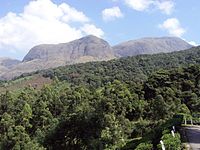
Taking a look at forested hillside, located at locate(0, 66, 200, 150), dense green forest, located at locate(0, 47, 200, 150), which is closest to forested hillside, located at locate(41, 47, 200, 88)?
forested hillside, located at locate(0, 66, 200, 150)

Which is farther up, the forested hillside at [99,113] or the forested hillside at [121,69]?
the forested hillside at [121,69]

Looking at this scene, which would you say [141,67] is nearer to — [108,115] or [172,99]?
[172,99]

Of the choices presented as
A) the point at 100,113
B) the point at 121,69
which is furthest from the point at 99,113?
the point at 121,69

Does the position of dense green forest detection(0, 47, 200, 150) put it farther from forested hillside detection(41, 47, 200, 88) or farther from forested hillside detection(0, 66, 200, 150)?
forested hillside detection(41, 47, 200, 88)

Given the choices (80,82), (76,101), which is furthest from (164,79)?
(80,82)

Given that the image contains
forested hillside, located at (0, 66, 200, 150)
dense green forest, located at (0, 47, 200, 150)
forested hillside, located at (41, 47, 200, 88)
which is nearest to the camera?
dense green forest, located at (0, 47, 200, 150)

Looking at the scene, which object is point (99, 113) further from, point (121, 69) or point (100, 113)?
point (121, 69)

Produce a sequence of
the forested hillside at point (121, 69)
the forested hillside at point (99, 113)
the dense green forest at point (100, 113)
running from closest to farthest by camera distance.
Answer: the dense green forest at point (100, 113) < the forested hillside at point (99, 113) < the forested hillside at point (121, 69)

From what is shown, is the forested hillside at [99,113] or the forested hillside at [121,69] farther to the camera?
the forested hillside at [121,69]

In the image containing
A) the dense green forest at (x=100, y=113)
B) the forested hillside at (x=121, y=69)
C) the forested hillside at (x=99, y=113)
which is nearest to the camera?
the dense green forest at (x=100, y=113)

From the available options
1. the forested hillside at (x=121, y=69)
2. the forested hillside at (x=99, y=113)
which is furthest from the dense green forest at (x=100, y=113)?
the forested hillside at (x=121, y=69)

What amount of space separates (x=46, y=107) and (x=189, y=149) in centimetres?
6318

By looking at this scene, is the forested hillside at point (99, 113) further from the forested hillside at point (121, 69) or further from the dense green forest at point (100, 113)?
the forested hillside at point (121, 69)

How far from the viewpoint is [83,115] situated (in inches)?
2571
